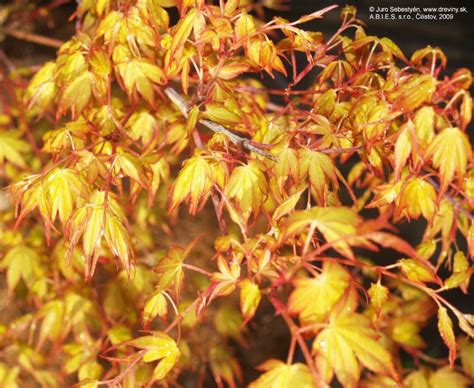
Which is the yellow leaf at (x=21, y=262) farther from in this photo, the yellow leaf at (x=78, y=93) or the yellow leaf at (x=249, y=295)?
the yellow leaf at (x=249, y=295)

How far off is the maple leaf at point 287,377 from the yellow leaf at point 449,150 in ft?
0.93

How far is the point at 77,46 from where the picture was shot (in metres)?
1.04

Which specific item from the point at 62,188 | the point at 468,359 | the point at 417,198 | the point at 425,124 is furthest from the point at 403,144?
the point at 468,359

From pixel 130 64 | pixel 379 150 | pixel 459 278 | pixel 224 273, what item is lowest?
pixel 459 278

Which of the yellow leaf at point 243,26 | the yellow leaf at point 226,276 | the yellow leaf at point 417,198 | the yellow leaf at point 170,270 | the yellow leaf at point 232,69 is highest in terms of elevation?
the yellow leaf at point 243,26

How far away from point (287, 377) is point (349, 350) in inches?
3.8

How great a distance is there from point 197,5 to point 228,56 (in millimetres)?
89

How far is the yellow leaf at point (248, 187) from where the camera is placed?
0.85 m

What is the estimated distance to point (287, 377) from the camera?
0.68m

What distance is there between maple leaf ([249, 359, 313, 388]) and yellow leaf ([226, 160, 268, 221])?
235 millimetres

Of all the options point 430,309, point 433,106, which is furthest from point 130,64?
point 430,309

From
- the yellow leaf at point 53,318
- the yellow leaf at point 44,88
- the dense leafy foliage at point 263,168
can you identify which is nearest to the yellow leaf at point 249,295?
the dense leafy foliage at point 263,168

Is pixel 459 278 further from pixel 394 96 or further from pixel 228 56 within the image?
pixel 228 56

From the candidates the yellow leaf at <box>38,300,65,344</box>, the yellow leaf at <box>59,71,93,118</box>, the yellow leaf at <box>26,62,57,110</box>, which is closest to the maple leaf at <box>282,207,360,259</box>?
the yellow leaf at <box>59,71,93,118</box>
